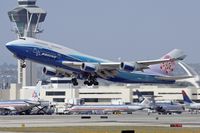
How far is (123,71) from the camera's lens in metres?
126

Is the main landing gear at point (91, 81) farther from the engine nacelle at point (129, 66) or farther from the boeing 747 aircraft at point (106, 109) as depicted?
the boeing 747 aircraft at point (106, 109)

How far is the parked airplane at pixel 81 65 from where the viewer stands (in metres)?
117

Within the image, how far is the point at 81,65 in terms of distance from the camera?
12131 centimetres

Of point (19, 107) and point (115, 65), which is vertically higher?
point (115, 65)

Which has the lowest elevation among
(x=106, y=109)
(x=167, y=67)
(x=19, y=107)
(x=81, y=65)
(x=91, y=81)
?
(x=106, y=109)

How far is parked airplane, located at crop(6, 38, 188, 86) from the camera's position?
11738 cm

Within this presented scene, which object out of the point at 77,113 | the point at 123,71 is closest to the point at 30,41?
the point at 123,71

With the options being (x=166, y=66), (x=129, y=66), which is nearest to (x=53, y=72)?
(x=129, y=66)

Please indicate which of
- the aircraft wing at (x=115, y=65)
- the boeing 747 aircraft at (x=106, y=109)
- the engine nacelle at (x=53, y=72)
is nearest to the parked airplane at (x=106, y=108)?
the boeing 747 aircraft at (x=106, y=109)

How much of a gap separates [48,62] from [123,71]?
46.7 ft

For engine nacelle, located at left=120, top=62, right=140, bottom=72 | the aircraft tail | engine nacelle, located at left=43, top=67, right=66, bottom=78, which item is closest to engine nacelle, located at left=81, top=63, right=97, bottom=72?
engine nacelle, located at left=120, top=62, right=140, bottom=72

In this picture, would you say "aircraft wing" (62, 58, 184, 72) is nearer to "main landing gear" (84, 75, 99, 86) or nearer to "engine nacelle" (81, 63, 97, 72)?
"engine nacelle" (81, 63, 97, 72)

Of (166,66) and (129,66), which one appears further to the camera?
(166,66)

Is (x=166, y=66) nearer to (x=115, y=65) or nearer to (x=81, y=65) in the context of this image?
(x=115, y=65)
